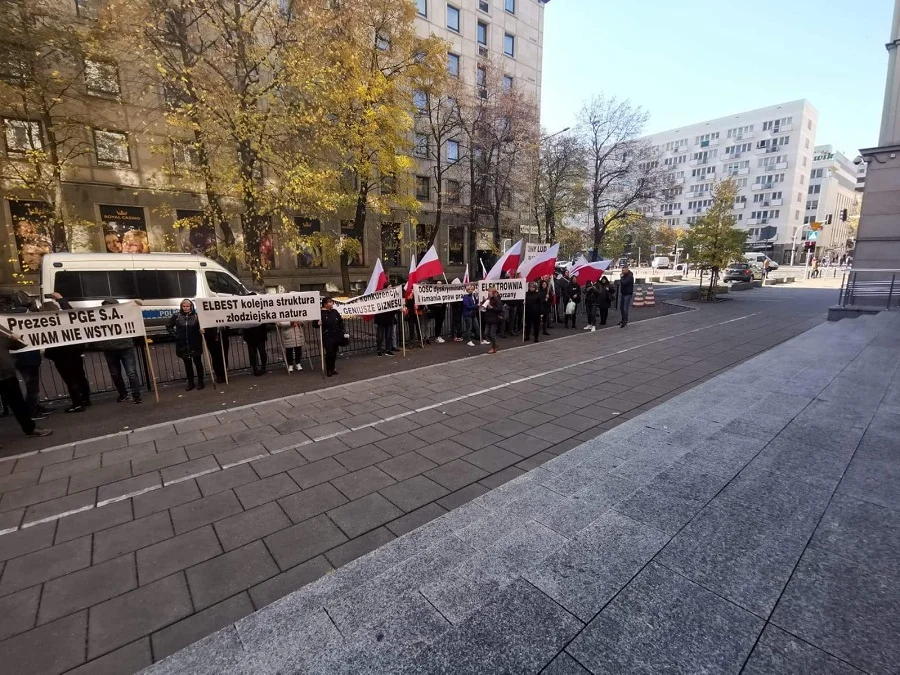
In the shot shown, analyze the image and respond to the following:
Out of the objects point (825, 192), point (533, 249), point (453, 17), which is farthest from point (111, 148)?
point (825, 192)

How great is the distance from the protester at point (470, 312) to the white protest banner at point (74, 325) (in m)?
8.38

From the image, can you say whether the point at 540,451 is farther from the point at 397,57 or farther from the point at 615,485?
the point at 397,57

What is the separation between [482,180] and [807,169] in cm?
8233

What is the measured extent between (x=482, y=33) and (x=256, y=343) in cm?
3533

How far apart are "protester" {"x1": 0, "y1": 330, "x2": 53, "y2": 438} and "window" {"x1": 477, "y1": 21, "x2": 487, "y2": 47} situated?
37447mm

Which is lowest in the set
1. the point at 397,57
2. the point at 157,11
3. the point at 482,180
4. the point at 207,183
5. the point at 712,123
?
the point at 207,183

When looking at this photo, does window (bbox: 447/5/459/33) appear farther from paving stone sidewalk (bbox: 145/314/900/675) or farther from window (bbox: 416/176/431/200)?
paving stone sidewalk (bbox: 145/314/900/675)

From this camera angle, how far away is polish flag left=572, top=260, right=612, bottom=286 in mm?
14835

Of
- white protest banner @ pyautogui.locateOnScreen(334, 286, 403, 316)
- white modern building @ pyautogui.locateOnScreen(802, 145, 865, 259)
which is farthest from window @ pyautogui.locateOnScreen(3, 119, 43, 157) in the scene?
white modern building @ pyautogui.locateOnScreen(802, 145, 865, 259)

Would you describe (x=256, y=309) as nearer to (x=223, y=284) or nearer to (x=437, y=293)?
(x=437, y=293)

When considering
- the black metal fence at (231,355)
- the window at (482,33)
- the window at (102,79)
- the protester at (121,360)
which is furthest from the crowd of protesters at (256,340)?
the window at (482,33)

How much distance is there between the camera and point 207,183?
1365cm

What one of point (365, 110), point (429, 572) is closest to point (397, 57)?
point (365, 110)

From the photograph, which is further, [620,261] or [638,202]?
[620,261]
